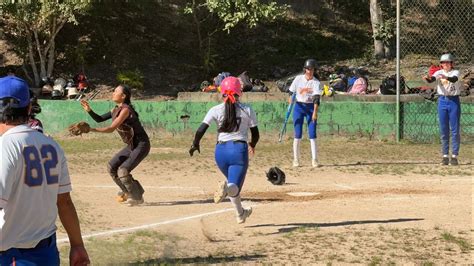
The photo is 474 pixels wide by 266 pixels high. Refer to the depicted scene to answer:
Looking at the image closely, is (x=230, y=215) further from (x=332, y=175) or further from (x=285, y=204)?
(x=332, y=175)

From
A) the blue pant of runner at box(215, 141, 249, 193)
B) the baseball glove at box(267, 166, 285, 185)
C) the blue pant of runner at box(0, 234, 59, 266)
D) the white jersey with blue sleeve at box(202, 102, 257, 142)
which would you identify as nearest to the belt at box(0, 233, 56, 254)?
the blue pant of runner at box(0, 234, 59, 266)

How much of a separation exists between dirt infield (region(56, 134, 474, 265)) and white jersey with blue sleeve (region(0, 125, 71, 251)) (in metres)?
3.29

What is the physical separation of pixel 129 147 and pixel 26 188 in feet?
23.4

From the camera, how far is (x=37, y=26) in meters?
26.2

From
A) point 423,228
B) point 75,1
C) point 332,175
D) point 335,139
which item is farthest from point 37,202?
point 75,1

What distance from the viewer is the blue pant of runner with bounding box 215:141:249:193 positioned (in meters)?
9.39

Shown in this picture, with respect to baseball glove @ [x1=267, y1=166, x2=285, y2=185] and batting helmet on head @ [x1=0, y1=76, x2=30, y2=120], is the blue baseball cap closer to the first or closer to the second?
batting helmet on head @ [x1=0, y1=76, x2=30, y2=120]

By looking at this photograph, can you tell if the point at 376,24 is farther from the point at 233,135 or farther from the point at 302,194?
the point at 233,135

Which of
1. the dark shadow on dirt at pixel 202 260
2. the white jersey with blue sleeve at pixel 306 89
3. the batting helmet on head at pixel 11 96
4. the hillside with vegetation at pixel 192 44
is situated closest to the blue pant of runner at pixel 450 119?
the white jersey with blue sleeve at pixel 306 89

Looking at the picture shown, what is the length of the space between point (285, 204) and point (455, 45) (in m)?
11.6

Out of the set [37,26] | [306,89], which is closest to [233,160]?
[306,89]

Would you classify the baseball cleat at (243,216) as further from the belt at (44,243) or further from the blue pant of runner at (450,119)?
the blue pant of runner at (450,119)

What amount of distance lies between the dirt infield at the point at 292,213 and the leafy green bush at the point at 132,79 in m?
10.3

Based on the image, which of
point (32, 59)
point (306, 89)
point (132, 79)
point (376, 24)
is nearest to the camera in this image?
point (306, 89)
